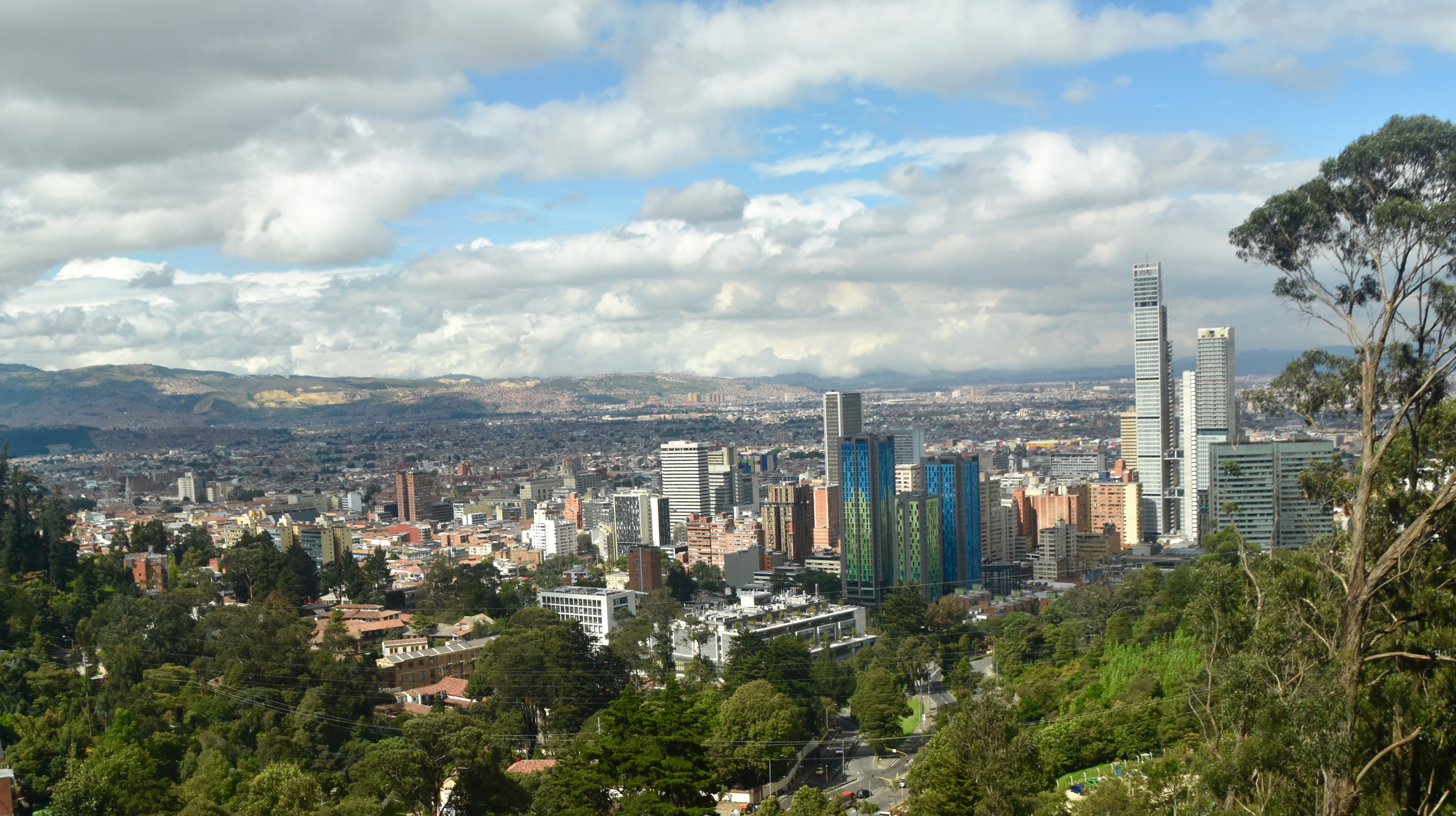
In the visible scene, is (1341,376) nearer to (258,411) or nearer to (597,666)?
(597,666)

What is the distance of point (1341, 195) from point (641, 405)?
151203 millimetres

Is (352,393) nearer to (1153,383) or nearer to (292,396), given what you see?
(292,396)

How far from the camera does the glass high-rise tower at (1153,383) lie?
5472 centimetres

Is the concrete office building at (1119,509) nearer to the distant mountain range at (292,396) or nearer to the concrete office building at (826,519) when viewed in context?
the concrete office building at (826,519)

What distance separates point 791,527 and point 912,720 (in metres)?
24.4

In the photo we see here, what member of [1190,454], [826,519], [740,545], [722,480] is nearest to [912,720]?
[740,545]

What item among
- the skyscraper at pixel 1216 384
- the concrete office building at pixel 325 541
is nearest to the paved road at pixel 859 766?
the concrete office building at pixel 325 541

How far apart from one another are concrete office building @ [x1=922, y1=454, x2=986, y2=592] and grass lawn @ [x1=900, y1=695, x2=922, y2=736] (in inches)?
634

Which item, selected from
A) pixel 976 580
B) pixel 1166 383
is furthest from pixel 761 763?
pixel 1166 383

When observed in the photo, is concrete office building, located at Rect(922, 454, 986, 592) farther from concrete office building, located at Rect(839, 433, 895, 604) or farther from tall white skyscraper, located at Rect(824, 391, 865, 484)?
tall white skyscraper, located at Rect(824, 391, 865, 484)

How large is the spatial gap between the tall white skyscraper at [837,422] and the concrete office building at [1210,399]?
15.9 metres

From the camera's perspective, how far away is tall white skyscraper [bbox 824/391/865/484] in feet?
182

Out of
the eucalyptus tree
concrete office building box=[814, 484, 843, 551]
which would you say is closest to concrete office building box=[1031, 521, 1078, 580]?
concrete office building box=[814, 484, 843, 551]

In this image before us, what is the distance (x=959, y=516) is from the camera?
3794 centimetres
